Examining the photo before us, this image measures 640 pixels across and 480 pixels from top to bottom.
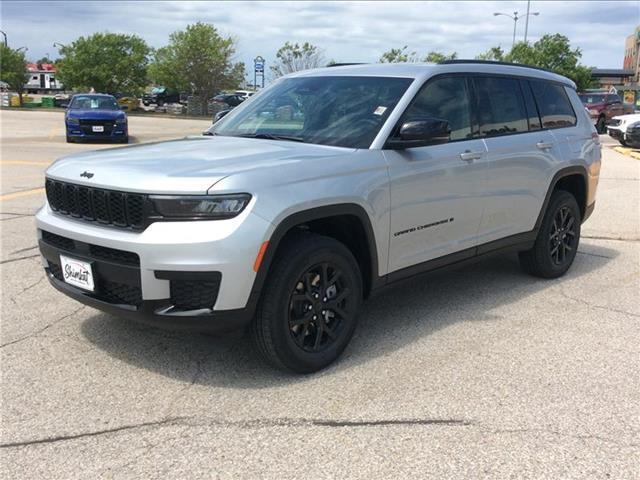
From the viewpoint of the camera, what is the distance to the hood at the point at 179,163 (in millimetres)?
3377

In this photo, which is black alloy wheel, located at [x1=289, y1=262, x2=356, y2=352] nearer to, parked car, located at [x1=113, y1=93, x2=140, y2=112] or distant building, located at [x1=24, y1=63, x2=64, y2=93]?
parked car, located at [x1=113, y1=93, x2=140, y2=112]

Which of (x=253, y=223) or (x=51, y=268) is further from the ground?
(x=253, y=223)

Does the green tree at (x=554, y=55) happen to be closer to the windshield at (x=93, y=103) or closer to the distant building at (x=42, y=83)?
the windshield at (x=93, y=103)

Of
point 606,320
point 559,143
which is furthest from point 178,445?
point 559,143

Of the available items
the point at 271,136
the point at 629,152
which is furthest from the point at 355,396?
the point at 629,152

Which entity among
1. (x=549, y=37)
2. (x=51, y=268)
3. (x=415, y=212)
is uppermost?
(x=549, y=37)

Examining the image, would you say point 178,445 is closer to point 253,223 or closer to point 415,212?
point 253,223

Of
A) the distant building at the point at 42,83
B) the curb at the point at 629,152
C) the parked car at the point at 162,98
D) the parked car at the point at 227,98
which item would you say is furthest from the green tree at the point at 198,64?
the distant building at the point at 42,83

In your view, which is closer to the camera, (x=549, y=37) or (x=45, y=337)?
(x=45, y=337)

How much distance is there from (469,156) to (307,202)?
166cm

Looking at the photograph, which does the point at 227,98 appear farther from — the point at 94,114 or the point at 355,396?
the point at 355,396

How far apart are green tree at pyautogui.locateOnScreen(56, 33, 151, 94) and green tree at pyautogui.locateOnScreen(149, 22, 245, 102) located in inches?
182

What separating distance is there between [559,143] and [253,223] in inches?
141

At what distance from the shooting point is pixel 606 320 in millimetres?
4965
